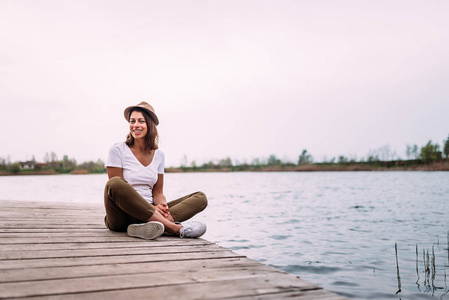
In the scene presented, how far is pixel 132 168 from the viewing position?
3328mm

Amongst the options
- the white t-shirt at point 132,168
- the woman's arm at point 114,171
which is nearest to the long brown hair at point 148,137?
the white t-shirt at point 132,168

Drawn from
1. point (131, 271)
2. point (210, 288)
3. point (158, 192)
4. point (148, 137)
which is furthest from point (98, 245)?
point (210, 288)

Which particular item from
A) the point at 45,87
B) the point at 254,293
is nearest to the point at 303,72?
the point at 45,87

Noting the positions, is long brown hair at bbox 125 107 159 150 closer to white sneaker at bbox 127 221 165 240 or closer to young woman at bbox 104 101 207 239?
young woman at bbox 104 101 207 239

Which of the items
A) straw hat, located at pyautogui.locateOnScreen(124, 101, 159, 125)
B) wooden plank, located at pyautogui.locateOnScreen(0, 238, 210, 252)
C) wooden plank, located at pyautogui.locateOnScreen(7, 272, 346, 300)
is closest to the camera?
wooden plank, located at pyautogui.locateOnScreen(7, 272, 346, 300)

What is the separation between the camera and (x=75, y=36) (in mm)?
16016

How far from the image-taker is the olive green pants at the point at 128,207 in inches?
114

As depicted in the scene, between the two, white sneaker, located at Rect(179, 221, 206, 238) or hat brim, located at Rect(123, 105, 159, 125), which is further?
hat brim, located at Rect(123, 105, 159, 125)

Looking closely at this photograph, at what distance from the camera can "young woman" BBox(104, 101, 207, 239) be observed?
2934 mm

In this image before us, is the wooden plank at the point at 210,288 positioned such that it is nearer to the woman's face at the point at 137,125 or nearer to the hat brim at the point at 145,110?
the woman's face at the point at 137,125

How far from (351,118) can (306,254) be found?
3111 centimetres

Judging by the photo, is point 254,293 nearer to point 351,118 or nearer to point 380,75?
point 380,75

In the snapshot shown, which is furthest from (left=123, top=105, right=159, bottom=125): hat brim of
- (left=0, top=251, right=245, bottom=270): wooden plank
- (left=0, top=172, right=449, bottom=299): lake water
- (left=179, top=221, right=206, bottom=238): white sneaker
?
(left=0, top=172, right=449, bottom=299): lake water

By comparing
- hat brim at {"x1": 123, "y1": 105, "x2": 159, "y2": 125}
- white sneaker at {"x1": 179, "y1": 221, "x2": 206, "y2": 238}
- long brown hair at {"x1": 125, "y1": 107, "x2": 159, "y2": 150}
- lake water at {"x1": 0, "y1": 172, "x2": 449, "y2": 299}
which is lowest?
lake water at {"x1": 0, "y1": 172, "x2": 449, "y2": 299}
